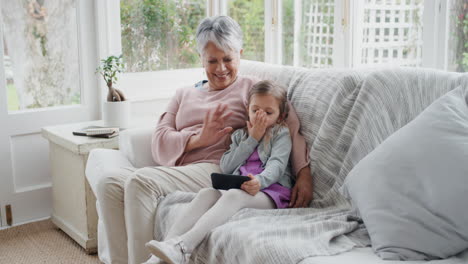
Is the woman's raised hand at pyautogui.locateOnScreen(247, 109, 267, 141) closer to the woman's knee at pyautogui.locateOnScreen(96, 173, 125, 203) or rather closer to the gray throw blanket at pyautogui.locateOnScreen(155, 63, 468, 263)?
the gray throw blanket at pyautogui.locateOnScreen(155, 63, 468, 263)

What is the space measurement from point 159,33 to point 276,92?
5.80 ft

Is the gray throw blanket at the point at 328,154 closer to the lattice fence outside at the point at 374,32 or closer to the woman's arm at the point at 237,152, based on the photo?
the woman's arm at the point at 237,152

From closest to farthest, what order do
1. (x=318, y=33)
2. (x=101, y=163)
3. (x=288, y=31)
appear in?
(x=101, y=163) < (x=318, y=33) < (x=288, y=31)

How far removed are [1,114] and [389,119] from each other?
2270 mm

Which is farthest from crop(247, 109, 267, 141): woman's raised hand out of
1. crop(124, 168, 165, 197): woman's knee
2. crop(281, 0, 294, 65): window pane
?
crop(281, 0, 294, 65): window pane

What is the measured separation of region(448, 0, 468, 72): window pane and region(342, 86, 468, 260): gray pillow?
0.76 metres

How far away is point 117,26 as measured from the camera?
12.2ft

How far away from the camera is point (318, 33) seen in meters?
3.52

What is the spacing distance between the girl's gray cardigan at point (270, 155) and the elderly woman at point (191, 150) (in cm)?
6

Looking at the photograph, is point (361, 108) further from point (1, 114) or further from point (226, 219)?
point (1, 114)

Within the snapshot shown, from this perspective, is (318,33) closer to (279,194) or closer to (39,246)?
(279,194)

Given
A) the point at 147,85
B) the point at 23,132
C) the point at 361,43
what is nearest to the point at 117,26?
the point at 147,85

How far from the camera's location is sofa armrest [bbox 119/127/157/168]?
9.04 feet

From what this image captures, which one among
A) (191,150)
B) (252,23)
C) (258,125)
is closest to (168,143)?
(191,150)
